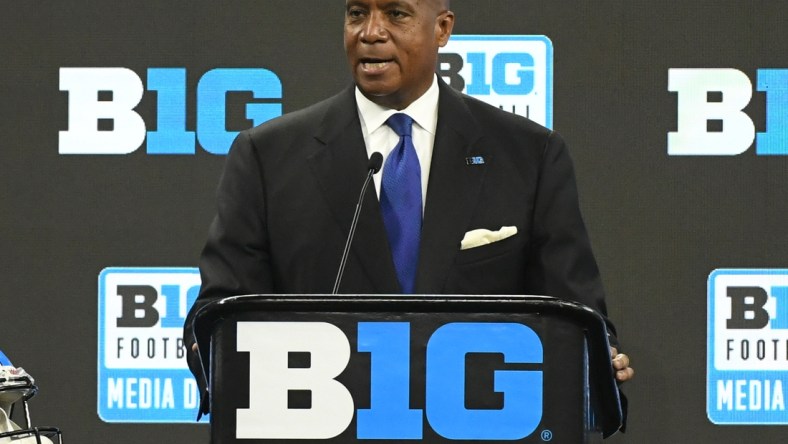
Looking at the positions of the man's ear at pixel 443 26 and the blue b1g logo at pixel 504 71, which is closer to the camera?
the man's ear at pixel 443 26

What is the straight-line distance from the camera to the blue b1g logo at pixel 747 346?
3.68m

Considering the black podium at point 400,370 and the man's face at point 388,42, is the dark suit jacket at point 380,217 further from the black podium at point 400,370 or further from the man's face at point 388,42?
the black podium at point 400,370

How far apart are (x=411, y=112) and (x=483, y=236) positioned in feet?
1.05

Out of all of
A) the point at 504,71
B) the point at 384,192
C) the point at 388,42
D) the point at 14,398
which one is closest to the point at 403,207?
the point at 384,192

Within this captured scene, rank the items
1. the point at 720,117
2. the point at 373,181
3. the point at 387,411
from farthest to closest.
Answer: the point at 720,117
the point at 373,181
the point at 387,411

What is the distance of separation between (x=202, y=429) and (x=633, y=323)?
4.52 ft

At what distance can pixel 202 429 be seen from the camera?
3779 millimetres

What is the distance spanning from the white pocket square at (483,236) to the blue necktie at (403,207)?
0.09 meters

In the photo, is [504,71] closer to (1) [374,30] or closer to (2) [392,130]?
(2) [392,130]

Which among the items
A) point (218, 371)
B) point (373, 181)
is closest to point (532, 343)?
point (218, 371)

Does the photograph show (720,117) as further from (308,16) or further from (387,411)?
(387,411)

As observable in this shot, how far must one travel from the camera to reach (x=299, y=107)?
378 cm

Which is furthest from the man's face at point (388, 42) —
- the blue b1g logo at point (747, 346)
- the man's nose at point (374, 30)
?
the blue b1g logo at point (747, 346)

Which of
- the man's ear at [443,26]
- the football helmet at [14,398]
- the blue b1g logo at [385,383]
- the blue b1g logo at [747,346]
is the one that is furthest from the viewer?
the blue b1g logo at [747,346]
